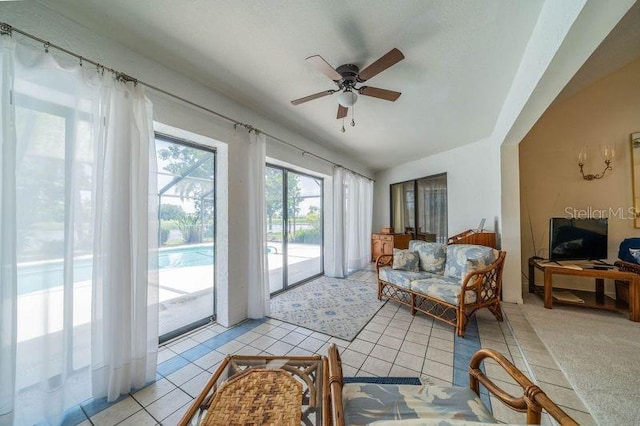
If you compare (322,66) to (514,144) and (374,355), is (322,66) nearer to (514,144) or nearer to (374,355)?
(374,355)

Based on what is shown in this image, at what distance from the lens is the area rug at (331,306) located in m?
2.45

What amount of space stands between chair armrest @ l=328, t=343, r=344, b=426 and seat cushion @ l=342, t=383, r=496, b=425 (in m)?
0.18

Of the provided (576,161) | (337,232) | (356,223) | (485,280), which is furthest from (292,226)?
(576,161)

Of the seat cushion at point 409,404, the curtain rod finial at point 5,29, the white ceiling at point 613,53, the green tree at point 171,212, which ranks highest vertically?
the white ceiling at point 613,53

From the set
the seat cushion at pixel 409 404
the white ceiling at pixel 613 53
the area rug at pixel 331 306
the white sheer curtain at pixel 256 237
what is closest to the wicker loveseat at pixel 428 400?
the seat cushion at pixel 409 404

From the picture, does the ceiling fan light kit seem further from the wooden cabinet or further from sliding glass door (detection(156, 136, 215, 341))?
the wooden cabinet

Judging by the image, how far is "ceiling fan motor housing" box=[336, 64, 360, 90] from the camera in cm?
184

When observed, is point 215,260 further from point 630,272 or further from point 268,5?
point 630,272

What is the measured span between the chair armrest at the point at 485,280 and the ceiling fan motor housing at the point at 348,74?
2.11 meters

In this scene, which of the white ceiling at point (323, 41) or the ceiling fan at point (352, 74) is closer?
the white ceiling at point (323, 41)

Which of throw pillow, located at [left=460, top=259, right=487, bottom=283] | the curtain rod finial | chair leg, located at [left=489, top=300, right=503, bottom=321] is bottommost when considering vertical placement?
chair leg, located at [left=489, top=300, right=503, bottom=321]

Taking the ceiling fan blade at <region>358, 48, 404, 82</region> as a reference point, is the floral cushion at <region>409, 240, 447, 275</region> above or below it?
below

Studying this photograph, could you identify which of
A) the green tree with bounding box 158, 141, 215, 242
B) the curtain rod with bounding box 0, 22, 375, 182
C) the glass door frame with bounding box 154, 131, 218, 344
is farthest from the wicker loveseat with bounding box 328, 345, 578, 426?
the curtain rod with bounding box 0, 22, 375, 182

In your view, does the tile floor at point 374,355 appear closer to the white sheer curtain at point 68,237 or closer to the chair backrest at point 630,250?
the white sheer curtain at point 68,237
